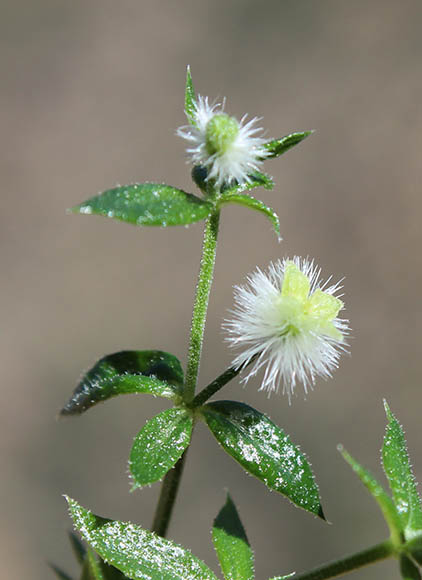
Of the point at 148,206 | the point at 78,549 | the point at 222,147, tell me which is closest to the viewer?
the point at 148,206

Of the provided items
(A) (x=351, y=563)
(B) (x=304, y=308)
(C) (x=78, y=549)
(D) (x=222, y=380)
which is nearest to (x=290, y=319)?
(B) (x=304, y=308)

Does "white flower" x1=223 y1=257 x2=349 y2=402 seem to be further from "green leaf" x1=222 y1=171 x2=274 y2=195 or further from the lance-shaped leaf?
the lance-shaped leaf

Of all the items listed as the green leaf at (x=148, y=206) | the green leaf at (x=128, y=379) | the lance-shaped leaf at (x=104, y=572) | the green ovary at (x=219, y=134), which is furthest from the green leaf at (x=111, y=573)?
the green ovary at (x=219, y=134)

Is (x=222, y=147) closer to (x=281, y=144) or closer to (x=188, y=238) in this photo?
(x=281, y=144)

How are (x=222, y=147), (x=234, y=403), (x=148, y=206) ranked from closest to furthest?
(x=148, y=206)
(x=222, y=147)
(x=234, y=403)

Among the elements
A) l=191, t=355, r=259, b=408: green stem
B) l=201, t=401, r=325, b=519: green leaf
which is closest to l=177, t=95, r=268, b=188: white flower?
l=191, t=355, r=259, b=408: green stem

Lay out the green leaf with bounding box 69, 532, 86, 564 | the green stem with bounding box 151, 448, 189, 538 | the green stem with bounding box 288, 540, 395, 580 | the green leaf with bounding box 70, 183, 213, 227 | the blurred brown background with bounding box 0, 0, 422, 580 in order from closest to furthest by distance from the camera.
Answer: the green leaf with bounding box 70, 183, 213, 227
the green stem with bounding box 288, 540, 395, 580
the green stem with bounding box 151, 448, 189, 538
the green leaf with bounding box 69, 532, 86, 564
the blurred brown background with bounding box 0, 0, 422, 580

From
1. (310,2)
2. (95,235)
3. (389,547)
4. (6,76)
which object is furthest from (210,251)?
(310,2)
